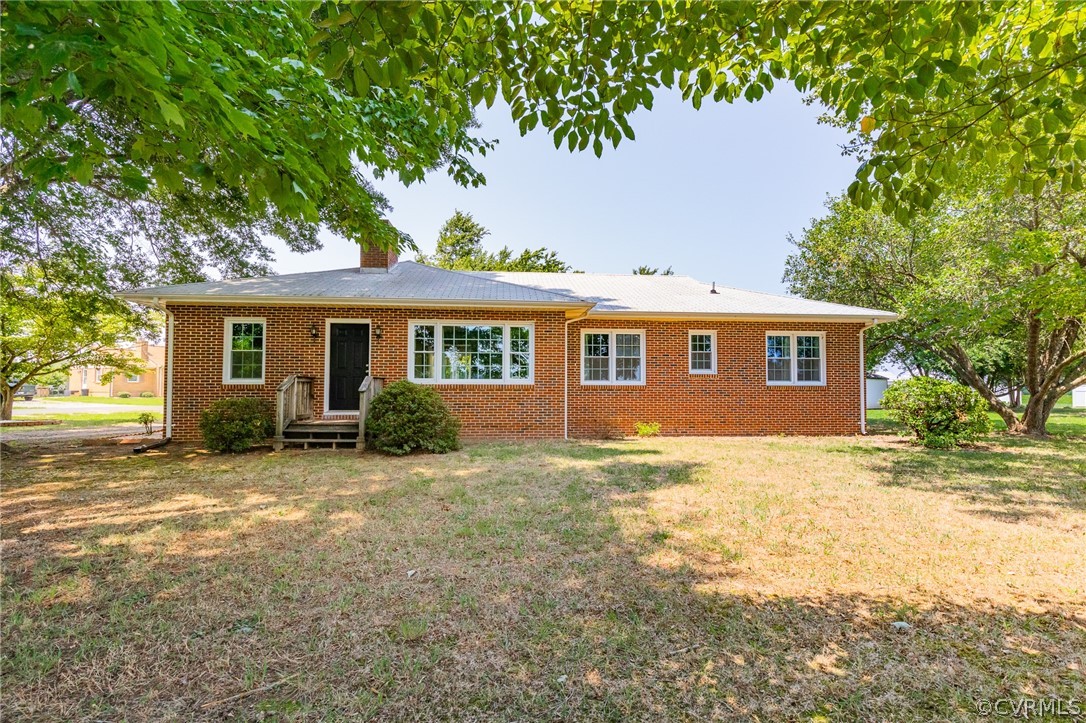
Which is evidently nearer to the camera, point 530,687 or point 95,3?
point 95,3

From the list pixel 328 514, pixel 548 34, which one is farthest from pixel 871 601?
pixel 328 514

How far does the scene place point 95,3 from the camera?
199cm

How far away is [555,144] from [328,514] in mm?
4252

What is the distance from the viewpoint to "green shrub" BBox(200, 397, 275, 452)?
8.52 m

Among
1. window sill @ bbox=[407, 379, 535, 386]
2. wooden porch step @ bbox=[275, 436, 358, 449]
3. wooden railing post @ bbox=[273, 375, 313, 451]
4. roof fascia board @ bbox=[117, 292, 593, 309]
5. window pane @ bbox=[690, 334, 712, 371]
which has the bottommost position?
wooden porch step @ bbox=[275, 436, 358, 449]

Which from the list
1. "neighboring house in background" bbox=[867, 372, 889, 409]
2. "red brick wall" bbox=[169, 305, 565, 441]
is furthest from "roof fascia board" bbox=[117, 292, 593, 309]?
"neighboring house in background" bbox=[867, 372, 889, 409]

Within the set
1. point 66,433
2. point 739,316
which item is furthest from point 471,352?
point 66,433

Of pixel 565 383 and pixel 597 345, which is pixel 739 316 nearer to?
pixel 597 345

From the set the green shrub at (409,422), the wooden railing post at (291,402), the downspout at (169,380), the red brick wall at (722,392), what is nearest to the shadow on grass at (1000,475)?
the red brick wall at (722,392)

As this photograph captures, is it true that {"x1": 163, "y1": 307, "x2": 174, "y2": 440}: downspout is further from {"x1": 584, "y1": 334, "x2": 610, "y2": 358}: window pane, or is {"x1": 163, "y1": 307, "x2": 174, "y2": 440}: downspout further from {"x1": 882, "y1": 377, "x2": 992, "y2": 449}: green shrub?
{"x1": 882, "y1": 377, "x2": 992, "y2": 449}: green shrub

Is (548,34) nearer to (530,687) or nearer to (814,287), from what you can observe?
(530,687)

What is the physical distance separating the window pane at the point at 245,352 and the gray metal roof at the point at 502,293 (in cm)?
65

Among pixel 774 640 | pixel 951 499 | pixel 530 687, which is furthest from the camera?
pixel 951 499

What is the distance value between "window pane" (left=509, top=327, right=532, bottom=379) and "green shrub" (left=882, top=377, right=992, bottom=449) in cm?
829
